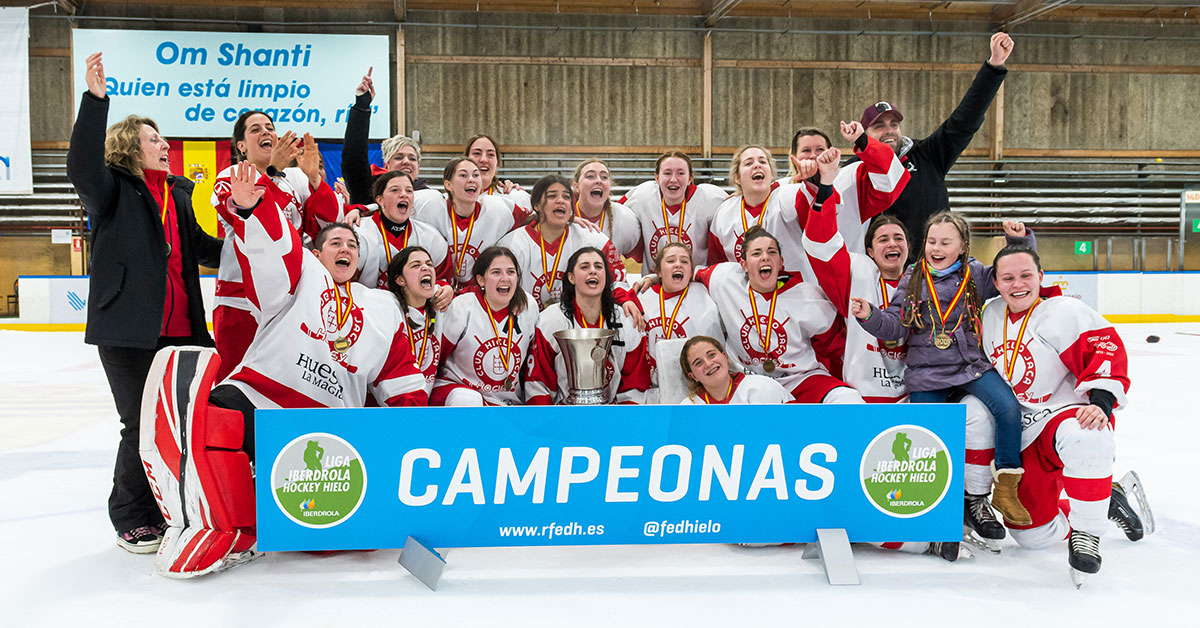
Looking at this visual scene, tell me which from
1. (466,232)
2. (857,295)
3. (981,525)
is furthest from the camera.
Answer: (466,232)

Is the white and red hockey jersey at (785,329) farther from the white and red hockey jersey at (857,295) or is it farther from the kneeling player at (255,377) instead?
the kneeling player at (255,377)

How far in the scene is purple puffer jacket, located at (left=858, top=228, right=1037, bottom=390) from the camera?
3.11 meters

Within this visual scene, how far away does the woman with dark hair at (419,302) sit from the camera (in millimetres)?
3480

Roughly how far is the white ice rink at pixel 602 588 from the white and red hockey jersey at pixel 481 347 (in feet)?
2.75

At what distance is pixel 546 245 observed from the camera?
4.05m

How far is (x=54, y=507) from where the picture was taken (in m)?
3.62

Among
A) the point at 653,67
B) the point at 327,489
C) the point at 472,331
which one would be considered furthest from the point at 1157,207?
the point at 327,489

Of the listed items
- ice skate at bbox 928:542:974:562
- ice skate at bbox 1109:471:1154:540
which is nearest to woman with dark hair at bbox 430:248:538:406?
ice skate at bbox 928:542:974:562

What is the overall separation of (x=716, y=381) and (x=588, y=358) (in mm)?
546

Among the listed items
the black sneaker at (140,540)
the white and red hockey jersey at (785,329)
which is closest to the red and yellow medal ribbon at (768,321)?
the white and red hockey jersey at (785,329)

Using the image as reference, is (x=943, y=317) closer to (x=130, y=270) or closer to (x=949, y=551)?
(x=949, y=551)

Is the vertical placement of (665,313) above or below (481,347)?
above

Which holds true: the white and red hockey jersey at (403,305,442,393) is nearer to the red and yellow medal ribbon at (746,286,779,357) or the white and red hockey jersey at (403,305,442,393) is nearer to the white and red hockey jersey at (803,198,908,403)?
the red and yellow medal ribbon at (746,286,779,357)

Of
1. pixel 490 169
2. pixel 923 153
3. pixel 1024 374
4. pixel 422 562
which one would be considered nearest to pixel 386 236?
pixel 490 169
